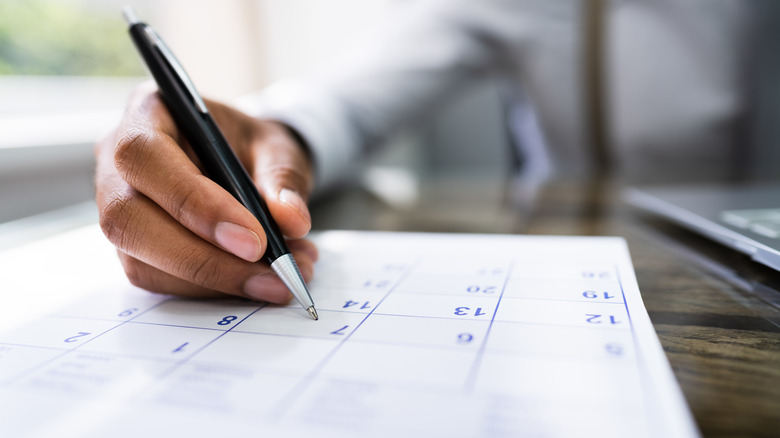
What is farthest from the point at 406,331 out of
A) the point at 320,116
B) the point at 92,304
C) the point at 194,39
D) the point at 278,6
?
the point at 278,6

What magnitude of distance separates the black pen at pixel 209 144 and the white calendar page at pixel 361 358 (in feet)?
0.07

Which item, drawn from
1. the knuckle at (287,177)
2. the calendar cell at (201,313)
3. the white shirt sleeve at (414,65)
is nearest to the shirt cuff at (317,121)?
the white shirt sleeve at (414,65)

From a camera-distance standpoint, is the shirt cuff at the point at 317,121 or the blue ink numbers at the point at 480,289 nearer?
the blue ink numbers at the point at 480,289

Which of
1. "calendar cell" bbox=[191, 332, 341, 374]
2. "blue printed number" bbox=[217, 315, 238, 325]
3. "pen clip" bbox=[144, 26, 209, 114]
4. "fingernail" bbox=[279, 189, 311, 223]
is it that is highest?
"pen clip" bbox=[144, 26, 209, 114]

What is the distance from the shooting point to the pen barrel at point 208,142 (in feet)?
0.86

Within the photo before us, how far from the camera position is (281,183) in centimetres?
31

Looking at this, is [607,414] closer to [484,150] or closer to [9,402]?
[9,402]

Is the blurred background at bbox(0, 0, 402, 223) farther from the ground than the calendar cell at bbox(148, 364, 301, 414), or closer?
farther from the ground

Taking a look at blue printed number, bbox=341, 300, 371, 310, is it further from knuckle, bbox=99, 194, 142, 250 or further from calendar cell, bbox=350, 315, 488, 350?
knuckle, bbox=99, 194, 142, 250

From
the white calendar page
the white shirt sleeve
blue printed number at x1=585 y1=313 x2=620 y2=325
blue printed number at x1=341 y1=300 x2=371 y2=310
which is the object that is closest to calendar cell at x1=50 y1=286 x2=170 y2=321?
the white calendar page

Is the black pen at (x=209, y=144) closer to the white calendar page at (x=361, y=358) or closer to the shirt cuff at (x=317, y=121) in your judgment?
the white calendar page at (x=361, y=358)

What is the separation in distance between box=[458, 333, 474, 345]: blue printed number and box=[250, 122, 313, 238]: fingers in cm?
11

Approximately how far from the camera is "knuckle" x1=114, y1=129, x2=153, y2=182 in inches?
10.4

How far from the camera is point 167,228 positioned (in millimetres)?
265
